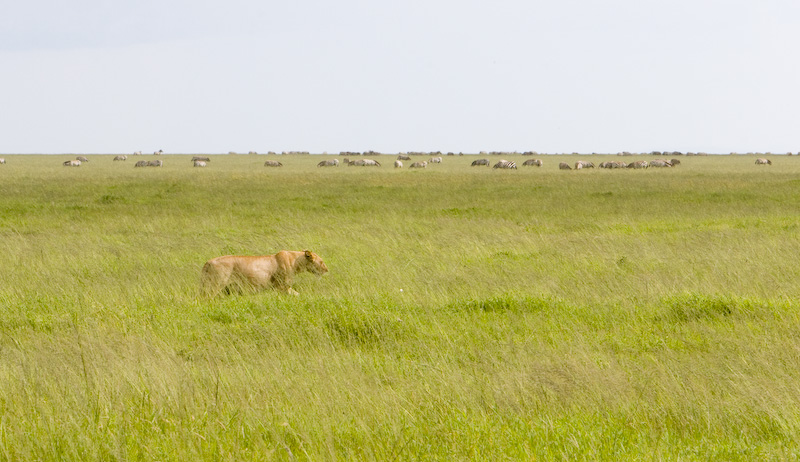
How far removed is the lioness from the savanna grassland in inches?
12.8

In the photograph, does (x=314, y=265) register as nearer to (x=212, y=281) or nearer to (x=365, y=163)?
(x=212, y=281)

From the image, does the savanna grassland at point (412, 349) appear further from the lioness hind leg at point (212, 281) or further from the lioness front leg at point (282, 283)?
the lioness front leg at point (282, 283)

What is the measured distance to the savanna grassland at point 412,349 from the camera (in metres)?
4.50

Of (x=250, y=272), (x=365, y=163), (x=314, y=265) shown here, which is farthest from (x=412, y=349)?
(x=365, y=163)

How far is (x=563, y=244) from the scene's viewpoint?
555 inches

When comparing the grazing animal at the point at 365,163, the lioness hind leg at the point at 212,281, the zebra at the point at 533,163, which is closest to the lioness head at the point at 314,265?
the lioness hind leg at the point at 212,281

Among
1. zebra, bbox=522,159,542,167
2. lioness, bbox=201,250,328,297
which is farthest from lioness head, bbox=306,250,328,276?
zebra, bbox=522,159,542,167

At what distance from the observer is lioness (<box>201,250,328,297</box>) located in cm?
944

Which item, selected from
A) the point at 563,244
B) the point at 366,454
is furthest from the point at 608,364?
the point at 563,244

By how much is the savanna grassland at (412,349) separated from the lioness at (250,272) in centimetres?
32

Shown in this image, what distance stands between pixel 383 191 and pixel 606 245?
17.9m

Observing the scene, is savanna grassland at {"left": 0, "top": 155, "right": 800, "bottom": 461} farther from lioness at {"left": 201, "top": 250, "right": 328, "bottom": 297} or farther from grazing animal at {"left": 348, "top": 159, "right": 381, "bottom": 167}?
grazing animal at {"left": 348, "top": 159, "right": 381, "bottom": 167}

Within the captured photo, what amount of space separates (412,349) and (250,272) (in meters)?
3.37

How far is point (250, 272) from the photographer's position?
9.65 metres
